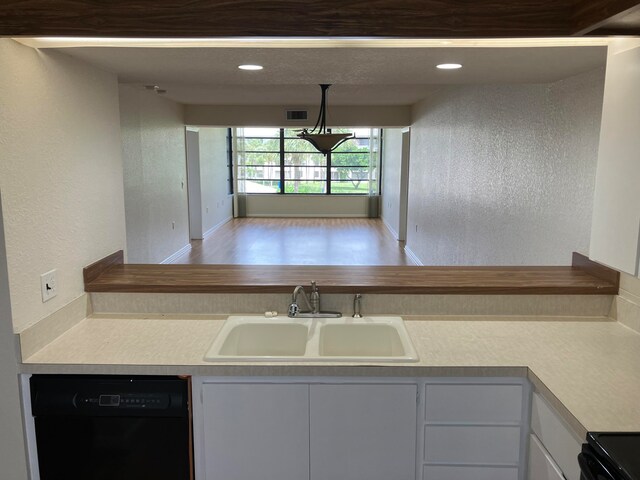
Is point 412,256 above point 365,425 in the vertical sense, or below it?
below

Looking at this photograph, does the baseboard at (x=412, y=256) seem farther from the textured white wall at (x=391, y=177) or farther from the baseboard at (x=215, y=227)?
the baseboard at (x=215, y=227)

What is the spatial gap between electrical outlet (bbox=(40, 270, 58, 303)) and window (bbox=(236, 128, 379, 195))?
11359 mm

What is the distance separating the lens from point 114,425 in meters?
1.84

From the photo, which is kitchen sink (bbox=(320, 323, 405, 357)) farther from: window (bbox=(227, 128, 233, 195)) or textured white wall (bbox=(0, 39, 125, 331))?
window (bbox=(227, 128, 233, 195))

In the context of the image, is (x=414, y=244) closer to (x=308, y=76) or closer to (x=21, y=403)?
(x=308, y=76)

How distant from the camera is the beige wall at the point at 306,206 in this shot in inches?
522

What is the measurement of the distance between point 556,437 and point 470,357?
1.30 ft

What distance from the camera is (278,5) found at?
5.41ft

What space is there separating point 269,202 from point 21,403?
11597mm

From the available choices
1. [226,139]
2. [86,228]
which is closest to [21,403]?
[86,228]

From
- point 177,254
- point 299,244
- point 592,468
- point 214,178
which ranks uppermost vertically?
point 214,178

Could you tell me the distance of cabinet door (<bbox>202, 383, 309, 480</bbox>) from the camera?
6.04 ft

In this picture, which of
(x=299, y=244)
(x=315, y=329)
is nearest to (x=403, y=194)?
(x=299, y=244)

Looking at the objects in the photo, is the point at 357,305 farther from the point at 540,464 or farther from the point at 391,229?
the point at 391,229
